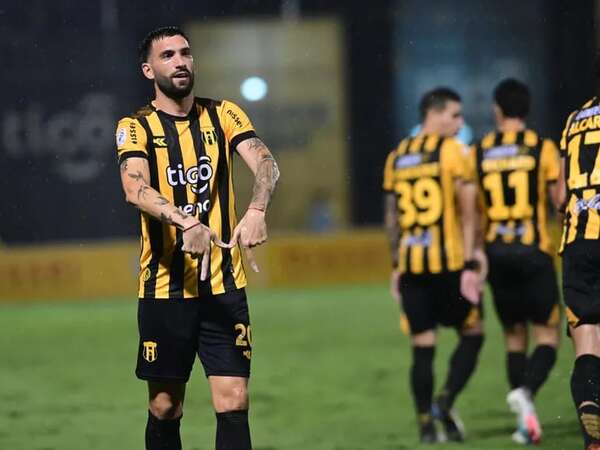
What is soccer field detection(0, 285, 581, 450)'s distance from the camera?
834cm

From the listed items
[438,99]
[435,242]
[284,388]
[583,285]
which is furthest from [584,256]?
[284,388]

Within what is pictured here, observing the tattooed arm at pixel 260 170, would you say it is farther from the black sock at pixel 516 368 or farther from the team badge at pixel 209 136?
the black sock at pixel 516 368

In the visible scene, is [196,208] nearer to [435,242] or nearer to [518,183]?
[435,242]

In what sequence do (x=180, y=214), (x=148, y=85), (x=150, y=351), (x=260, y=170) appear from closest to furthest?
1. (x=180, y=214)
2. (x=260, y=170)
3. (x=150, y=351)
4. (x=148, y=85)

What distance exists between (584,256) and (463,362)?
235cm

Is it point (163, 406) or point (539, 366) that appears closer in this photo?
point (163, 406)

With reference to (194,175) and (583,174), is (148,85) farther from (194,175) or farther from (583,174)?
(194,175)

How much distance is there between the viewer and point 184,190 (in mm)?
5984

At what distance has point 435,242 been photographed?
8.40 meters

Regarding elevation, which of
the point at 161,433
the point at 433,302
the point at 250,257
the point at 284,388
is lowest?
the point at 284,388

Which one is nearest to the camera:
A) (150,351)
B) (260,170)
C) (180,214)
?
(180,214)

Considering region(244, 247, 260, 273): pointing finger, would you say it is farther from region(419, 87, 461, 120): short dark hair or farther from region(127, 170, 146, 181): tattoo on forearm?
region(419, 87, 461, 120): short dark hair

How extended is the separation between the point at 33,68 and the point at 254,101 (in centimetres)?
324

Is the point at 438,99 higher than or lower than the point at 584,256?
higher
